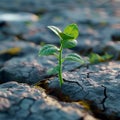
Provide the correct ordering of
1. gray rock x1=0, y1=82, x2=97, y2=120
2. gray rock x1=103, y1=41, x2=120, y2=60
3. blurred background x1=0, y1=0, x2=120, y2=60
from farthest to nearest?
blurred background x1=0, y1=0, x2=120, y2=60 < gray rock x1=103, y1=41, x2=120, y2=60 < gray rock x1=0, y1=82, x2=97, y2=120

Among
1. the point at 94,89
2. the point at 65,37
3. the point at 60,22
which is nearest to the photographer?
the point at 65,37

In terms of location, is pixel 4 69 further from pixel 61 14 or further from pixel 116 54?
pixel 61 14

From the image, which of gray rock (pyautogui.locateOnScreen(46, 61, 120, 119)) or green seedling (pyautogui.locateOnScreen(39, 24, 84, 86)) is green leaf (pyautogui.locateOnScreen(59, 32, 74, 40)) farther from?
gray rock (pyautogui.locateOnScreen(46, 61, 120, 119))

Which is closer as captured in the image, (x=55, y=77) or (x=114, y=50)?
(x=55, y=77)

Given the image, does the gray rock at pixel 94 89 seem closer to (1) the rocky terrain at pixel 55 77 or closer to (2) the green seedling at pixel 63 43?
(1) the rocky terrain at pixel 55 77

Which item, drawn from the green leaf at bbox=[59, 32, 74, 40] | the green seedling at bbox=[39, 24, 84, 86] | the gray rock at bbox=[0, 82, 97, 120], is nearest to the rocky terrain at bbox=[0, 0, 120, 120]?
the gray rock at bbox=[0, 82, 97, 120]

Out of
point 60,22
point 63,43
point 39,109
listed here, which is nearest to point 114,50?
point 63,43

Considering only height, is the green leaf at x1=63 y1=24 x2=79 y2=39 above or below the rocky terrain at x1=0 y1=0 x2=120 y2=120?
above

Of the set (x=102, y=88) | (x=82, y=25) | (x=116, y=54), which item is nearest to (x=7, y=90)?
(x=102, y=88)

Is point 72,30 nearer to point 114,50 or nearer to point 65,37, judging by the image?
point 65,37
